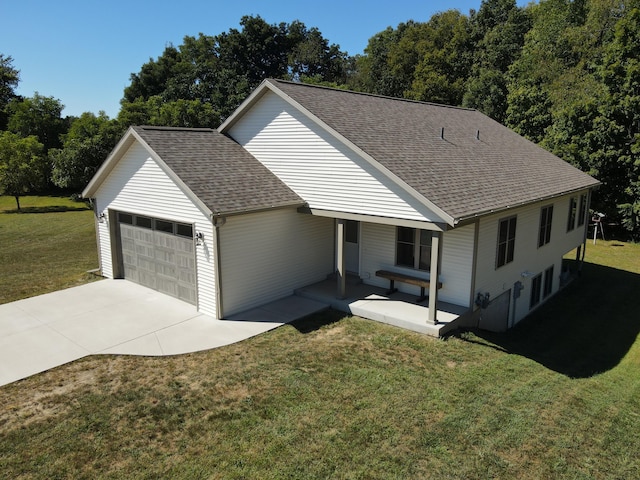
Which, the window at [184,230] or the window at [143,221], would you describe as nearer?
the window at [184,230]

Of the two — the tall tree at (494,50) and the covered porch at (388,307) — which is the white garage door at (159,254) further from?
the tall tree at (494,50)

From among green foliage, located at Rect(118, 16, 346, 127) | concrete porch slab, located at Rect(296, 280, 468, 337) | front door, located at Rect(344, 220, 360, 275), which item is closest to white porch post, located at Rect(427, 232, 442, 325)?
concrete porch slab, located at Rect(296, 280, 468, 337)

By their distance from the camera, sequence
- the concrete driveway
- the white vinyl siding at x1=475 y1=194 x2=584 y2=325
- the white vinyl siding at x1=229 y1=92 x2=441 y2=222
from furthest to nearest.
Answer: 1. the white vinyl siding at x1=475 y1=194 x2=584 y2=325
2. the white vinyl siding at x1=229 y1=92 x2=441 y2=222
3. the concrete driveway

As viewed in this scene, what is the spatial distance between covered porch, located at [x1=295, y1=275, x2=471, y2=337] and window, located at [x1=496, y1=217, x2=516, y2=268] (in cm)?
206

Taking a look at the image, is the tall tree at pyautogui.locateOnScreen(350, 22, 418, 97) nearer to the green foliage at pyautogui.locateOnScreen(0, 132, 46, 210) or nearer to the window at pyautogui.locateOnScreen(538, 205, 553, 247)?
the green foliage at pyautogui.locateOnScreen(0, 132, 46, 210)

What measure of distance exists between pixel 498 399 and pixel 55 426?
24.2 ft

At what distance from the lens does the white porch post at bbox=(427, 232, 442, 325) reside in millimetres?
10383

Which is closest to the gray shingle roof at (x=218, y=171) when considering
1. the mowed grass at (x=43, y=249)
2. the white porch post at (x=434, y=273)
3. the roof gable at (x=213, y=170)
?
the roof gable at (x=213, y=170)

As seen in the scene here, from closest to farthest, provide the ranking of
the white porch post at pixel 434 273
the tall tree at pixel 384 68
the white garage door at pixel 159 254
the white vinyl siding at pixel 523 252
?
1. the white porch post at pixel 434 273
2. the white vinyl siding at pixel 523 252
3. the white garage door at pixel 159 254
4. the tall tree at pixel 384 68

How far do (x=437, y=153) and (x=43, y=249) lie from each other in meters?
18.6

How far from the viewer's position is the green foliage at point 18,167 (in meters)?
35.7

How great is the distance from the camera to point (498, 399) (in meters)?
8.25

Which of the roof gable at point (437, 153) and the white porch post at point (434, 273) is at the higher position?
the roof gable at point (437, 153)

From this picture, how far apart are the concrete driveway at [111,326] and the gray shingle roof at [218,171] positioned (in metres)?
2.81
